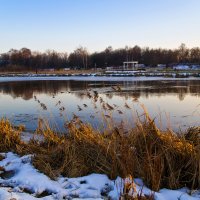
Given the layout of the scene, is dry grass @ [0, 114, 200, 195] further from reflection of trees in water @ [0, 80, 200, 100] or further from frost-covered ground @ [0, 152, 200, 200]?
reflection of trees in water @ [0, 80, 200, 100]

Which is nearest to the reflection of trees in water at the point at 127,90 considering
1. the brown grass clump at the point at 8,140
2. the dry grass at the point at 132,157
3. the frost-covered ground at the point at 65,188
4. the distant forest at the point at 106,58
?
the brown grass clump at the point at 8,140

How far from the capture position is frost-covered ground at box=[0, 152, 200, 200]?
161 inches

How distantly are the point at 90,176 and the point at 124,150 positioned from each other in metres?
0.67

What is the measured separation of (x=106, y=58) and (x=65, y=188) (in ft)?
312

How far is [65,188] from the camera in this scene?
4.45 metres

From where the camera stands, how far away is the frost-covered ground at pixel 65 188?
4098 mm

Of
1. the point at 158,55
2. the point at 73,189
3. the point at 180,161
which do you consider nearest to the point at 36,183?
the point at 73,189

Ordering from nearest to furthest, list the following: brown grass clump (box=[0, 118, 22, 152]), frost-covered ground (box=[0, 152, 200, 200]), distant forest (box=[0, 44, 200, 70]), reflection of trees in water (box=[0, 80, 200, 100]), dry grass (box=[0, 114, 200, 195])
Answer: frost-covered ground (box=[0, 152, 200, 200]) → dry grass (box=[0, 114, 200, 195]) → brown grass clump (box=[0, 118, 22, 152]) → reflection of trees in water (box=[0, 80, 200, 100]) → distant forest (box=[0, 44, 200, 70])

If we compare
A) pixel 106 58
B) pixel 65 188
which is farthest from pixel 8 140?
pixel 106 58

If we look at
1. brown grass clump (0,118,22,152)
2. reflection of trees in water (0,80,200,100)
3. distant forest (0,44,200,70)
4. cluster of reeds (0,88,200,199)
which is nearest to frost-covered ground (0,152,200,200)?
cluster of reeds (0,88,200,199)

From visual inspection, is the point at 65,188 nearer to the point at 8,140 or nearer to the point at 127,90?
the point at 8,140

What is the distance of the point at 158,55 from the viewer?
9388 centimetres

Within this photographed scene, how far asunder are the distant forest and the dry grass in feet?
284

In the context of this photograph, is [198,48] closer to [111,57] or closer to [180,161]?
[111,57]
